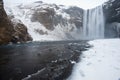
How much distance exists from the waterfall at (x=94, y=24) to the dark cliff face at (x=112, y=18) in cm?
322

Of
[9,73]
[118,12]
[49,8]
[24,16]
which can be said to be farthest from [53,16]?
[9,73]

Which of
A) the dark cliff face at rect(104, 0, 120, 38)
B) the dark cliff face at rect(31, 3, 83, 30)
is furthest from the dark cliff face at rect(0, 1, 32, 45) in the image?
the dark cliff face at rect(104, 0, 120, 38)

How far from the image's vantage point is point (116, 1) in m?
80.4

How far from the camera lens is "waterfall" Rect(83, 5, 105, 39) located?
87.9 metres

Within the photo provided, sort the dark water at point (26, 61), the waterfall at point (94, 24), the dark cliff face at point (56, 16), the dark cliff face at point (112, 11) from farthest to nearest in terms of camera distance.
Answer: the dark cliff face at point (56, 16) → the waterfall at point (94, 24) → the dark cliff face at point (112, 11) → the dark water at point (26, 61)

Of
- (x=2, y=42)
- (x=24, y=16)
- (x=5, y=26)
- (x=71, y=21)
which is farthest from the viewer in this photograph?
(x=71, y=21)

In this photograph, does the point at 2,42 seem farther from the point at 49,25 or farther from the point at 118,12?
the point at 118,12

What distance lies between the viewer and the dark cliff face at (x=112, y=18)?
80.2 meters

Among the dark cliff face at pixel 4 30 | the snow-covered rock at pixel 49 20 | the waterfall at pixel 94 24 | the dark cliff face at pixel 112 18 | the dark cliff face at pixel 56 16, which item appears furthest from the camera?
the dark cliff face at pixel 56 16

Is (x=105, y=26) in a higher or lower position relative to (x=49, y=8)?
lower

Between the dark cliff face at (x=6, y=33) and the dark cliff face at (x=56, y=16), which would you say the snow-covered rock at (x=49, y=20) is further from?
the dark cliff face at (x=6, y=33)

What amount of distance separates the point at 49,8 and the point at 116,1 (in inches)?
1616

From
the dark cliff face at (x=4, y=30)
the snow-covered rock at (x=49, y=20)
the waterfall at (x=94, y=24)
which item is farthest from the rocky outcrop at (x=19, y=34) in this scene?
the waterfall at (x=94, y=24)

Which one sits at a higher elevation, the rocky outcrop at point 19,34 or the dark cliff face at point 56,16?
the dark cliff face at point 56,16
